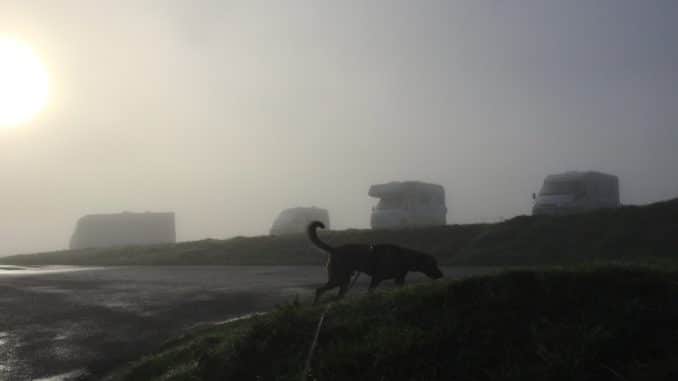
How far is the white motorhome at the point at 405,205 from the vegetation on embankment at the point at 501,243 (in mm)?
5507

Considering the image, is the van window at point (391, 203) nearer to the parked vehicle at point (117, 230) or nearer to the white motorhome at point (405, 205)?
the white motorhome at point (405, 205)

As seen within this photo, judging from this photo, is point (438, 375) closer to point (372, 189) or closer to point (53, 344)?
point (53, 344)

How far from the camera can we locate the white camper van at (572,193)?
2639cm

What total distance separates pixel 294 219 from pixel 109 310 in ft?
87.2

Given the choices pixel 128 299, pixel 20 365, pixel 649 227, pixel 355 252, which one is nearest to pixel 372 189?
pixel 649 227

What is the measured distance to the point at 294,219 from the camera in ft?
121

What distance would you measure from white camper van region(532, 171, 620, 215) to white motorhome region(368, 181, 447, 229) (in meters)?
6.22

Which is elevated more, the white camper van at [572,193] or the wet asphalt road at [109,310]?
the white camper van at [572,193]

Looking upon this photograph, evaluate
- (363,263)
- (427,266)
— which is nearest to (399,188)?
(427,266)

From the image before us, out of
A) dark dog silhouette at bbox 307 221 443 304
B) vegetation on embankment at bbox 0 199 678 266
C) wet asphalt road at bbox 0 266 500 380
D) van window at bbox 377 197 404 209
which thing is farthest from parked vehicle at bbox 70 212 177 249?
dark dog silhouette at bbox 307 221 443 304

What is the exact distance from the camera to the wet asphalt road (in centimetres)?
696

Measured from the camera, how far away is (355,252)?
8227 mm

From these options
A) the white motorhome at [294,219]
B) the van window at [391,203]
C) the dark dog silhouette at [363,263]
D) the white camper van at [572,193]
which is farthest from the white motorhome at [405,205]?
the dark dog silhouette at [363,263]

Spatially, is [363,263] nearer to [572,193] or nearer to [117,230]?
[572,193]
